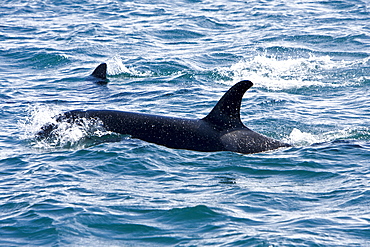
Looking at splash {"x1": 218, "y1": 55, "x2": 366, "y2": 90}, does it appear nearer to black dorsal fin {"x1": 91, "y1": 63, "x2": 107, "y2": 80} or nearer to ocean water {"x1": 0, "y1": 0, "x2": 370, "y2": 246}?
ocean water {"x1": 0, "y1": 0, "x2": 370, "y2": 246}

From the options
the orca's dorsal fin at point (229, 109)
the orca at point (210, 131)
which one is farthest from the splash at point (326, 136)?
the orca's dorsal fin at point (229, 109)

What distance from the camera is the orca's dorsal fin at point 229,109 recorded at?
11.9 metres

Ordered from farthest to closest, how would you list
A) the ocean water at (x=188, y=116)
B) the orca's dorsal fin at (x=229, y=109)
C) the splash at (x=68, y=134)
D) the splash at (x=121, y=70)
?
1. the splash at (x=121, y=70)
2. the splash at (x=68, y=134)
3. the orca's dorsal fin at (x=229, y=109)
4. the ocean water at (x=188, y=116)

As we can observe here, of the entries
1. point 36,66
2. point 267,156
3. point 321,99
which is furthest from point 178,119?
point 36,66

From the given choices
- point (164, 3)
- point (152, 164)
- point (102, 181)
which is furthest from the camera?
point (164, 3)

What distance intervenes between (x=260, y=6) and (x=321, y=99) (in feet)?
54.0

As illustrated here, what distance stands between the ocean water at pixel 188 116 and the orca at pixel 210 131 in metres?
0.21

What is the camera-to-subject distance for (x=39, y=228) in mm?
9133

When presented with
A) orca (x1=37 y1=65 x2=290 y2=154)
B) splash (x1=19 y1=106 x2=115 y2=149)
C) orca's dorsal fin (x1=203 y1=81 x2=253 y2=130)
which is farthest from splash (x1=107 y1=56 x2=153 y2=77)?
orca's dorsal fin (x1=203 y1=81 x2=253 y2=130)

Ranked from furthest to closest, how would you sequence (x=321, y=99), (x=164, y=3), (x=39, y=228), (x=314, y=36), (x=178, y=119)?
(x=164, y=3), (x=314, y=36), (x=321, y=99), (x=178, y=119), (x=39, y=228)

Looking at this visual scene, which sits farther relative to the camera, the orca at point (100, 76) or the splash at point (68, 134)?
the orca at point (100, 76)

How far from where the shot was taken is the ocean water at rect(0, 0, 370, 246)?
9.18m

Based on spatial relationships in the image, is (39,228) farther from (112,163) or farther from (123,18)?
(123,18)

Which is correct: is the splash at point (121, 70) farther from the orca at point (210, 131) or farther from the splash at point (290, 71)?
the orca at point (210, 131)
